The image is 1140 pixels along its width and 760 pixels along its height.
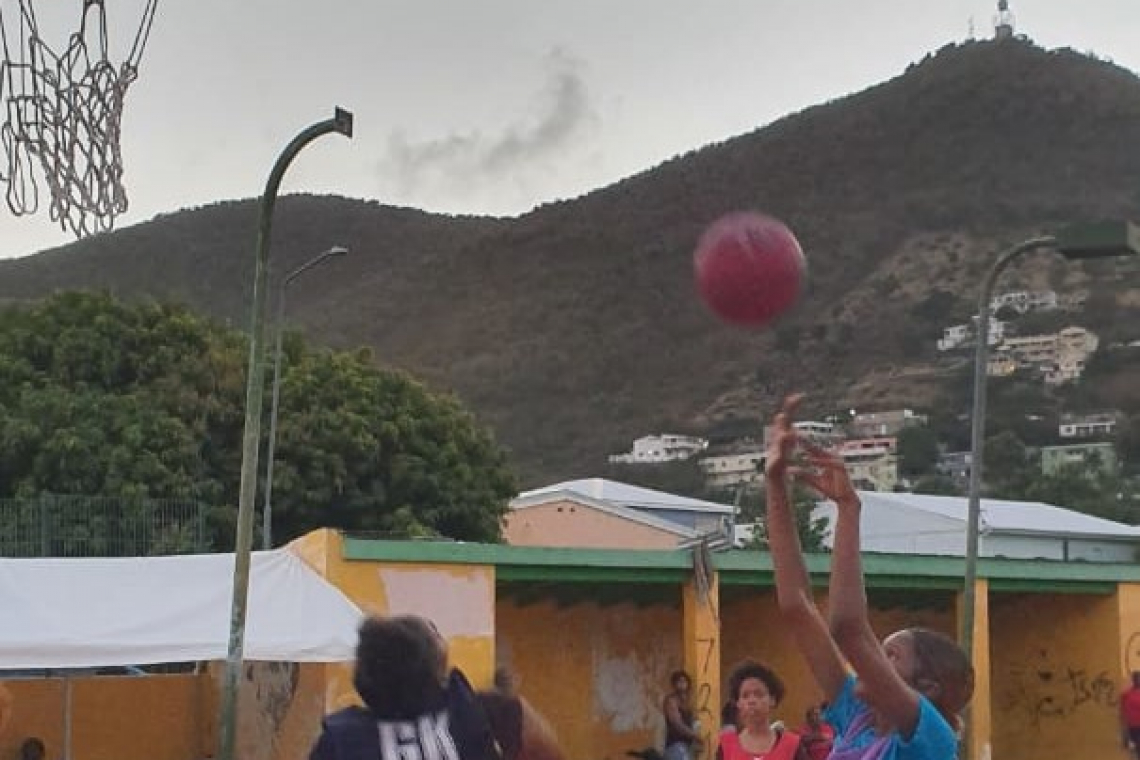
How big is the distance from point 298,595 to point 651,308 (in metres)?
91.8

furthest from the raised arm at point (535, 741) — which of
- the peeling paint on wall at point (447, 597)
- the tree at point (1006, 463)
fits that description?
the tree at point (1006, 463)

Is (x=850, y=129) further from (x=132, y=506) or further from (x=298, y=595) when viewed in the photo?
(x=298, y=595)

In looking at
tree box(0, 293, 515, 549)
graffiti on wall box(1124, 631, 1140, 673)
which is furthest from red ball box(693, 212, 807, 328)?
tree box(0, 293, 515, 549)

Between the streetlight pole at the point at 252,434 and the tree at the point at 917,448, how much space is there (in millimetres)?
80033

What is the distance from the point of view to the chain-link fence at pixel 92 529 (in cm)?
2675

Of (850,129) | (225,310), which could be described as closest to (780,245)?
(225,310)

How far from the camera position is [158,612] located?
14.2m

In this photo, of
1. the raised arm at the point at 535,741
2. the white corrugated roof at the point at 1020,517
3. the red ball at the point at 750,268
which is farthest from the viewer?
the white corrugated roof at the point at 1020,517

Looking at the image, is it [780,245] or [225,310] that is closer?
[780,245]

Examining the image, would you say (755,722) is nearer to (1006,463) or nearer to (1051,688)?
(1051,688)

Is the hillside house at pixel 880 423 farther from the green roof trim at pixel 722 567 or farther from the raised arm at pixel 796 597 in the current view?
the raised arm at pixel 796 597

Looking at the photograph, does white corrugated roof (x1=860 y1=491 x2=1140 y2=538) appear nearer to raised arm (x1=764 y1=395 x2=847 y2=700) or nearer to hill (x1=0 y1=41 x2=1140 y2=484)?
hill (x1=0 y1=41 x2=1140 y2=484)

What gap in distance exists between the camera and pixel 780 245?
629 centimetres

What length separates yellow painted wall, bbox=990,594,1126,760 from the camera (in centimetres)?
2783
